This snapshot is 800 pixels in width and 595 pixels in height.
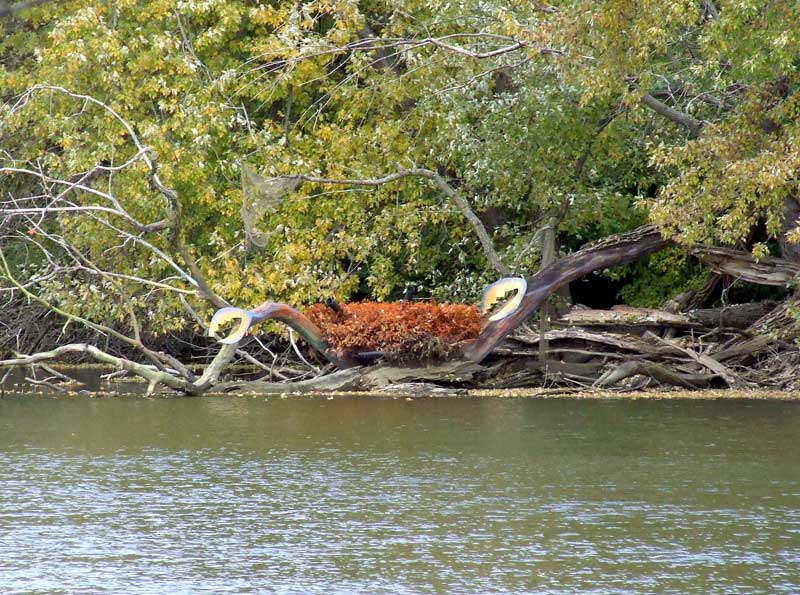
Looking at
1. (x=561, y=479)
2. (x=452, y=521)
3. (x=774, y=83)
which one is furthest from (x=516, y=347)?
(x=452, y=521)

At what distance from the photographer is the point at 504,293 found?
20078mm

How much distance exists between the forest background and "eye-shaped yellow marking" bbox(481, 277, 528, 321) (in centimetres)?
77

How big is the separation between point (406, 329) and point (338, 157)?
4.37m

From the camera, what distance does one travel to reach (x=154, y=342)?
25812mm

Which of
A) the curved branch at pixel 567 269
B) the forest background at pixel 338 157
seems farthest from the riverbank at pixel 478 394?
the forest background at pixel 338 157

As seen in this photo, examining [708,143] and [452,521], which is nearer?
[452,521]

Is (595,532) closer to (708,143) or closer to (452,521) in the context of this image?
(452,521)

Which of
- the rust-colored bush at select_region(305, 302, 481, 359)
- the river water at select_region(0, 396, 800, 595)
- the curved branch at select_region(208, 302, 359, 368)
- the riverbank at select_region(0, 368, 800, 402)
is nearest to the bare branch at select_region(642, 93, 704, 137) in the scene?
the riverbank at select_region(0, 368, 800, 402)

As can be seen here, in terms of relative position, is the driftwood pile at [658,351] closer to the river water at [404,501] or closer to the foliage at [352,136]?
the foliage at [352,136]

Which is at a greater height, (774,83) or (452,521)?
(774,83)

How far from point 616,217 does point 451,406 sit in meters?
5.92

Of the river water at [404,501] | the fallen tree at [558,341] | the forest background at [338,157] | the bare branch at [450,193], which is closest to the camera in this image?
the river water at [404,501]

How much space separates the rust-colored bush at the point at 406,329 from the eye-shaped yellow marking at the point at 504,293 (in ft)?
1.25

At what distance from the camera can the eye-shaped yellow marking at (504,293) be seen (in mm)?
19781
